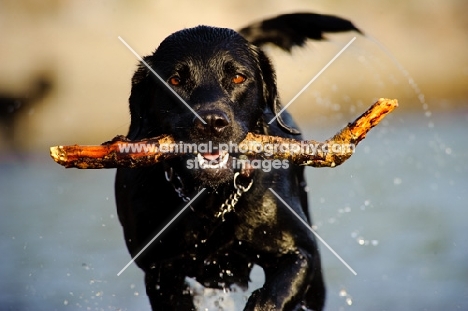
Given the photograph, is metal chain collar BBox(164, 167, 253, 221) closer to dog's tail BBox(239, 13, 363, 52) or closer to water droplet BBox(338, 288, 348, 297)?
dog's tail BBox(239, 13, 363, 52)

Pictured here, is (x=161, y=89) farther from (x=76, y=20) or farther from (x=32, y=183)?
(x=76, y=20)

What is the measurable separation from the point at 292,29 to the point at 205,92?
126 cm

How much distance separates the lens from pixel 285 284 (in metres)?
5.08

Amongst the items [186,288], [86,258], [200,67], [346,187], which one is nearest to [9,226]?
[86,258]

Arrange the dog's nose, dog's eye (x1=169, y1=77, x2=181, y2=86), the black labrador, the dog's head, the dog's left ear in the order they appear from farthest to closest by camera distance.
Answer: the dog's left ear, dog's eye (x1=169, y1=77, x2=181, y2=86), the black labrador, the dog's head, the dog's nose

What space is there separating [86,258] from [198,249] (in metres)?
3.24

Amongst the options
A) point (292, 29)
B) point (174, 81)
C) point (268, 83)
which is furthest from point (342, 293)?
point (174, 81)

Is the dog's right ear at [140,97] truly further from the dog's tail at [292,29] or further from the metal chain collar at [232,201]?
the dog's tail at [292,29]

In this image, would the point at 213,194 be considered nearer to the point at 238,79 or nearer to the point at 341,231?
the point at 238,79

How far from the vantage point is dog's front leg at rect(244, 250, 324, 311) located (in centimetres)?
497

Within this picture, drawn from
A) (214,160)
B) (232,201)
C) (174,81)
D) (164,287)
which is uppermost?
(174,81)

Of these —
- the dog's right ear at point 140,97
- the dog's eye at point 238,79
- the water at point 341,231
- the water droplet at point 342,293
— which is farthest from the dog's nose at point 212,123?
the water droplet at point 342,293

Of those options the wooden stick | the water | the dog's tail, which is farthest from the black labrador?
the water

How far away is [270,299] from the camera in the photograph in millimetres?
4973
